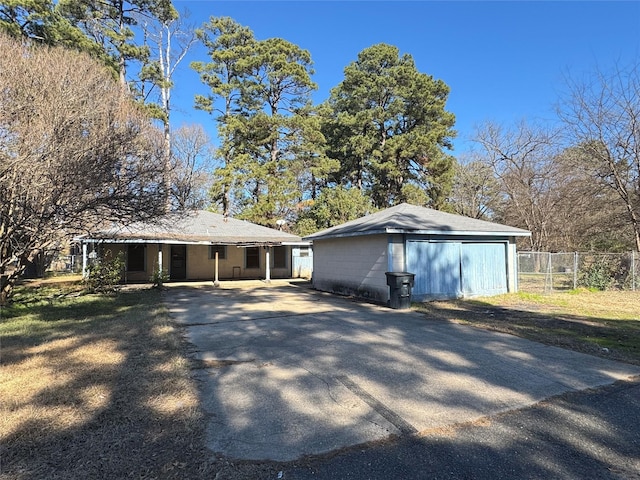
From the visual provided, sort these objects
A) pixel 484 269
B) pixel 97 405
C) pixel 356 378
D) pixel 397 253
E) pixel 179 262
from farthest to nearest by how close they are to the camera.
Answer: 1. pixel 179 262
2. pixel 484 269
3. pixel 397 253
4. pixel 356 378
5. pixel 97 405

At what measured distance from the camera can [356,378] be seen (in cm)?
468

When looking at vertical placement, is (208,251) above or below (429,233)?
below

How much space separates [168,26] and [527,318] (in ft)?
90.2

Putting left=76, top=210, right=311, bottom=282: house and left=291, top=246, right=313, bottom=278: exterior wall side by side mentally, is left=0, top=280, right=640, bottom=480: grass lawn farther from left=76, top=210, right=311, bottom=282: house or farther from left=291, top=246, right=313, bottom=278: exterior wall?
left=291, top=246, right=313, bottom=278: exterior wall

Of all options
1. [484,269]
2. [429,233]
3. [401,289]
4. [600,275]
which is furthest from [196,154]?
[600,275]

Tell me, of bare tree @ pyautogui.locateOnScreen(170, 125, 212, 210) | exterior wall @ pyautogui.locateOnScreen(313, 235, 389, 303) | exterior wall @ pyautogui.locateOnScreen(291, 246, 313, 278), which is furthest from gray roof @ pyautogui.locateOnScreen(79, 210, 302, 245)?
bare tree @ pyautogui.locateOnScreen(170, 125, 212, 210)

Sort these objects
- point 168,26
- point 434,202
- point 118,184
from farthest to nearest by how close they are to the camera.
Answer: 1. point 434,202
2. point 168,26
3. point 118,184

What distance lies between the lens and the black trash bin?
33.9 ft

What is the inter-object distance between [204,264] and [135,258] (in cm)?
334

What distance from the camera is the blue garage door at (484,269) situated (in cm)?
1249

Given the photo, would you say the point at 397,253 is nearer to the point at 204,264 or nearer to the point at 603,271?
the point at 603,271

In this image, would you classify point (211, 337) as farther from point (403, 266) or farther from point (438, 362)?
point (403, 266)

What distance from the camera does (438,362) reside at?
17.5 ft

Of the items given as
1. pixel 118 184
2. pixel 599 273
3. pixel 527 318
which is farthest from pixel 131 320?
pixel 599 273
